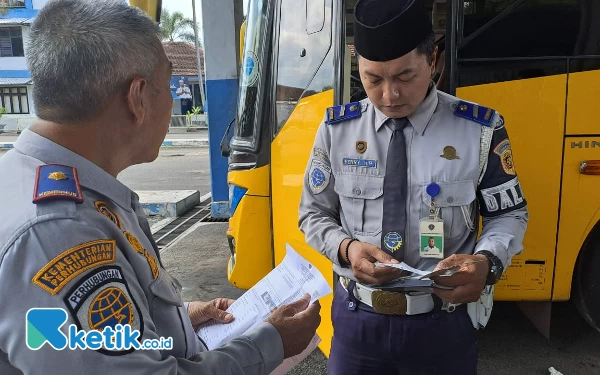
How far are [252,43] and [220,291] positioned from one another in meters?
2.13

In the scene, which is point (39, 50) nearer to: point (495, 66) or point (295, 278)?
point (295, 278)

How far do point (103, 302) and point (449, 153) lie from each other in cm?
111

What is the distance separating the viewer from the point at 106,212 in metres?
0.90

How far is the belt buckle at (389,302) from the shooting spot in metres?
1.49

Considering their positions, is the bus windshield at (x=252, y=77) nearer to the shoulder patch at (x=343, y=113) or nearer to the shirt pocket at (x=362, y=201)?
the shoulder patch at (x=343, y=113)

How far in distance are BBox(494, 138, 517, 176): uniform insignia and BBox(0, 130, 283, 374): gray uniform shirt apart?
3.31ft

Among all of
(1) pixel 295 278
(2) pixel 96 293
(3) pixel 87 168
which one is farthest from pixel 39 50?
(1) pixel 295 278

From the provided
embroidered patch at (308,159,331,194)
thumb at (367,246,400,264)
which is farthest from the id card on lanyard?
embroidered patch at (308,159,331,194)

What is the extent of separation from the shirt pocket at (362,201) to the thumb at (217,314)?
50 cm

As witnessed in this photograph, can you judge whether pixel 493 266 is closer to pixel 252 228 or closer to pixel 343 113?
pixel 343 113

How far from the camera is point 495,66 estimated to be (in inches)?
90.2

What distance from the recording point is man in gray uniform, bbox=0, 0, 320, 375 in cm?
75

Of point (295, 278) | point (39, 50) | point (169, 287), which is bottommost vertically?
point (295, 278)

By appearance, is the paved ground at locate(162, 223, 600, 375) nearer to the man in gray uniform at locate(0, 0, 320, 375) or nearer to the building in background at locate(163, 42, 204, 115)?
the man in gray uniform at locate(0, 0, 320, 375)
